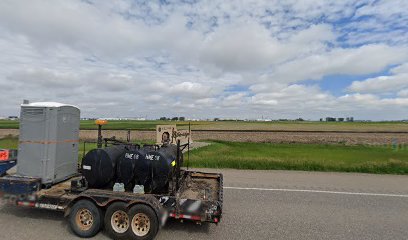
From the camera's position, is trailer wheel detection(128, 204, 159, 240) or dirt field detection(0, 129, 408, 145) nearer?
trailer wheel detection(128, 204, 159, 240)

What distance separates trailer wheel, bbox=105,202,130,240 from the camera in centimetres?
482

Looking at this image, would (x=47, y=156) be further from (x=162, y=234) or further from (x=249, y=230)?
(x=249, y=230)

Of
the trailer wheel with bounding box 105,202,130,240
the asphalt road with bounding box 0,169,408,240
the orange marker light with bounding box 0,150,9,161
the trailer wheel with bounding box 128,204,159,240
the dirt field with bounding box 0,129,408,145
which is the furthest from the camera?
the dirt field with bounding box 0,129,408,145

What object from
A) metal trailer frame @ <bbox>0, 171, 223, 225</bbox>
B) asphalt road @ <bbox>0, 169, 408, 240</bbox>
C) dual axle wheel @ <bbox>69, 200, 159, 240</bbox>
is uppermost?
metal trailer frame @ <bbox>0, 171, 223, 225</bbox>

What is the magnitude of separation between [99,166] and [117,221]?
1.10 meters

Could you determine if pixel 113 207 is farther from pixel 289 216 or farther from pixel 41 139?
pixel 289 216

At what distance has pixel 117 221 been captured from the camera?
490cm

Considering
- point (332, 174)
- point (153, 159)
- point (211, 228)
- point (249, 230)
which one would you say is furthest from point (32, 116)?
point (332, 174)

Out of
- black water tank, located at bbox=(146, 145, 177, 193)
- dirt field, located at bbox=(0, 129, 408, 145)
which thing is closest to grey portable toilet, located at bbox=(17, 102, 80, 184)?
black water tank, located at bbox=(146, 145, 177, 193)

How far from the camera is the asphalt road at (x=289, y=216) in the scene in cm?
513

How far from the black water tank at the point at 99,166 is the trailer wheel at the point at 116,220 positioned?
0.63 m

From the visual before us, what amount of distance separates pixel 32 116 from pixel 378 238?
7287mm

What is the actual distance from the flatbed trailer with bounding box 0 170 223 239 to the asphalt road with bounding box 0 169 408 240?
352 millimetres

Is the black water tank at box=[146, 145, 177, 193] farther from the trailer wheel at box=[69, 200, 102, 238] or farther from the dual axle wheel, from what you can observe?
the trailer wheel at box=[69, 200, 102, 238]
